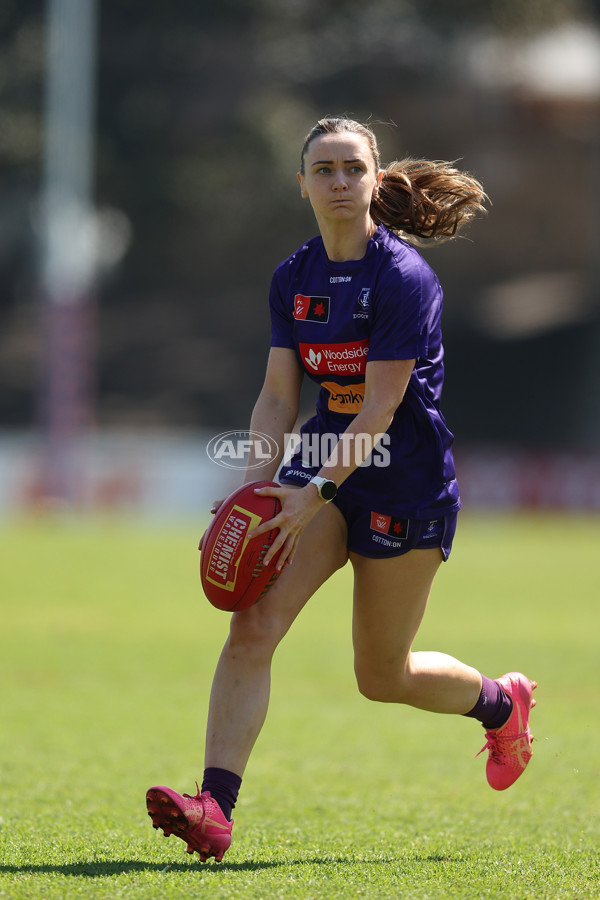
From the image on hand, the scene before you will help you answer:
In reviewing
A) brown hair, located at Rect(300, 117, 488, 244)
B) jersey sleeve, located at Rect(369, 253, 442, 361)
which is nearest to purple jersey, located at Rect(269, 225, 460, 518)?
jersey sleeve, located at Rect(369, 253, 442, 361)

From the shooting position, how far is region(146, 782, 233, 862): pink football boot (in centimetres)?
360

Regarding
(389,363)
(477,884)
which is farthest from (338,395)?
(477,884)

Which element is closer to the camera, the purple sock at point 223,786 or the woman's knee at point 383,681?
the purple sock at point 223,786

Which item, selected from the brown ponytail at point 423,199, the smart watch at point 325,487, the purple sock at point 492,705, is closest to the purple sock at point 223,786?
the smart watch at point 325,487

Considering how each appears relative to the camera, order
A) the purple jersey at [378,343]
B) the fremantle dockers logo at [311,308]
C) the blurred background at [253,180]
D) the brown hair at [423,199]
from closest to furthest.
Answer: the purple jersey at [378,343]
the fremantle dockers logo at [311,308]
the brown hair at [423,199]
the blurred background at [253,180]

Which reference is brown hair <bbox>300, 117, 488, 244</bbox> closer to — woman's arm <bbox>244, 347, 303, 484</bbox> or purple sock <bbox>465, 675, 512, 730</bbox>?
woman's arm <bbox>244, 347, 303, 484</bbox>

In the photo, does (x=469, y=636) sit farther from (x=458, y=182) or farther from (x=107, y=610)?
(x=458, y=182)

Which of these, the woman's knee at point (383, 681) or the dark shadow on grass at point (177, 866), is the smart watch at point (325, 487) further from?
the dark shadow on grass at point (177, 866)

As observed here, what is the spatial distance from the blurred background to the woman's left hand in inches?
1053

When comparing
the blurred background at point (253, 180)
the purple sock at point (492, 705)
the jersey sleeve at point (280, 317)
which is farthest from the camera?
the blurred background at point (253, 180)

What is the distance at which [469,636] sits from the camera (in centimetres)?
1052

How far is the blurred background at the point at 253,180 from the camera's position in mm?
32750

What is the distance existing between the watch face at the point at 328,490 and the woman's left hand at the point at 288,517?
0.02 meters

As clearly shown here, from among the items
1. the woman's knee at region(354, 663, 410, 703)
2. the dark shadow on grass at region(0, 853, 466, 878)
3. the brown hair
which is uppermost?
the brown hair
